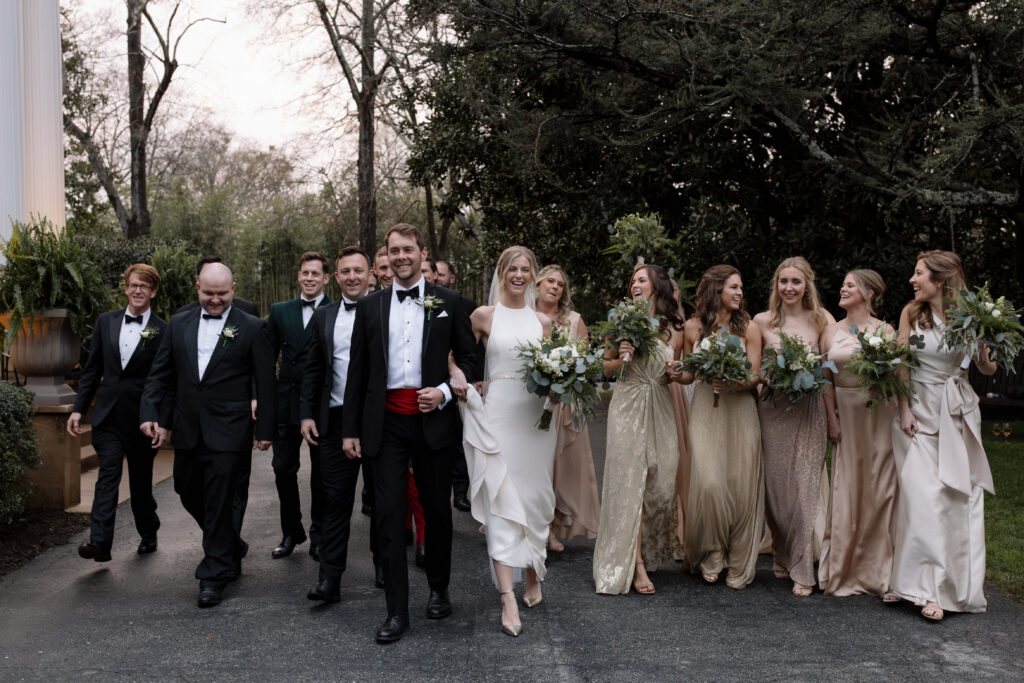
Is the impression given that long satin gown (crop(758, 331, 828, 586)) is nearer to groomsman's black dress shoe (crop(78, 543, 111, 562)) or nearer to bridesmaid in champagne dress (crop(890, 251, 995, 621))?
bridesmaid in champagne dress (crop(890, 251, 995, 621))

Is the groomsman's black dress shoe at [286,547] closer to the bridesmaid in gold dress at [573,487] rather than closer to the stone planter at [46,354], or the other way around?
the bridesmaid in gold dress at [573,487]

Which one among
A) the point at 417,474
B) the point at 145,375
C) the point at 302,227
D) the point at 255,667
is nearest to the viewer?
the point at 255,667

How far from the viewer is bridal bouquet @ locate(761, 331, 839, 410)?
5.72 meters

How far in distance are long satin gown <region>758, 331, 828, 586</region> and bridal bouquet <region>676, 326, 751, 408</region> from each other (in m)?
0.50

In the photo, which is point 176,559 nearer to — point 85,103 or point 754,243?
point 754,243

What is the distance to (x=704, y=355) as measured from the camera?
228 inches

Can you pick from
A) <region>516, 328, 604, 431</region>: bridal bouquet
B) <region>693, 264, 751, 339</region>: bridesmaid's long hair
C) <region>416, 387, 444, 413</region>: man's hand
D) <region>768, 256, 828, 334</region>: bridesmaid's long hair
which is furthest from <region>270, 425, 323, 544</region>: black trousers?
<region>768, 256, 828, 334</region>: bridesmaid's long hair

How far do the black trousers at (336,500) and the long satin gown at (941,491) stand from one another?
3.47 m

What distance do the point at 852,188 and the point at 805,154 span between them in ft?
3.24

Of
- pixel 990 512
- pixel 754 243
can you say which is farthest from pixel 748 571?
pixel 754 243

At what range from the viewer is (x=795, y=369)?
574 centimetres

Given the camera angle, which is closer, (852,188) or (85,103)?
(852,188)

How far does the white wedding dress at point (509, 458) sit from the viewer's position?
5.38 metres

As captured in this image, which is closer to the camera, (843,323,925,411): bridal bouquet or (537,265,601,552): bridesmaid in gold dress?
(843,323,925,411): bridal bouquet
